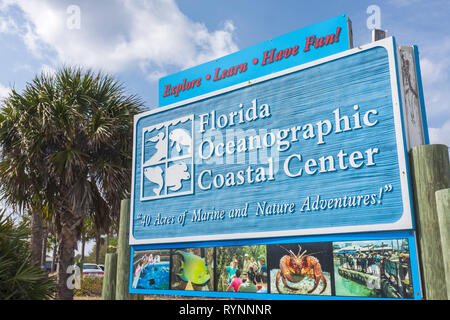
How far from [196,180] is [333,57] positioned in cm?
260

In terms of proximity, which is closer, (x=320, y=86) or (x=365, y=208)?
(x=365, y=208)

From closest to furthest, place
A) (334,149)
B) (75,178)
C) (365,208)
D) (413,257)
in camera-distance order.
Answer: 1. (413,257)
2. (365,208)
3. (334,149)
4. (75,178)

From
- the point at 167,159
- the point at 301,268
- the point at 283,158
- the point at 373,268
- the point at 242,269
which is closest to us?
the point at 373,268

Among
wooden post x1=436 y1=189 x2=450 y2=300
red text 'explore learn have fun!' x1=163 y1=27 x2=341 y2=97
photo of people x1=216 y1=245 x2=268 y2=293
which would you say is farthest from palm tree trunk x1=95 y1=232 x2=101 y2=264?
wooden post x1=436 y1=189 x2=450 y2=300

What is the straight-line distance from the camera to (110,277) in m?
7.00

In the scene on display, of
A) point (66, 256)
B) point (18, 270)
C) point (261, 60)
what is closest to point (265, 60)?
point (261, 60)

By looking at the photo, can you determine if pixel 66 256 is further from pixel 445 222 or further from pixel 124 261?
pixel 445 222

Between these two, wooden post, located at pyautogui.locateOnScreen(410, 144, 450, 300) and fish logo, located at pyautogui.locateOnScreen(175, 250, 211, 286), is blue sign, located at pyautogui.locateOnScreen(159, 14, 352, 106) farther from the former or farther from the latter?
fish logo, located at pyautogui.locateOnScreen(175, 250, 211, 286)

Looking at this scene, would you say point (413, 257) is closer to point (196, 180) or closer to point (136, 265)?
point (196, 180)

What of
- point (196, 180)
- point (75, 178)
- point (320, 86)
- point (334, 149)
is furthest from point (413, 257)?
point (75, 178)

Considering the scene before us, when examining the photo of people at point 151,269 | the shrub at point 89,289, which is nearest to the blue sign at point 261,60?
the photo of people at point 151,269

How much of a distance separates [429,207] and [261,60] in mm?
3167

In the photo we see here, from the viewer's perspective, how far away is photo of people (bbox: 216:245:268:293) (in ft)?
17.0
